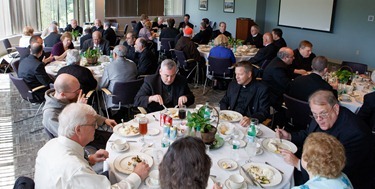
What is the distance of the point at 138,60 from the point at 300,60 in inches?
127

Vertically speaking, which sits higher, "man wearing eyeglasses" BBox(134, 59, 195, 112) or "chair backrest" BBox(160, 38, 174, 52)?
"chair backrest" BBox(160, 38, 174, 52)

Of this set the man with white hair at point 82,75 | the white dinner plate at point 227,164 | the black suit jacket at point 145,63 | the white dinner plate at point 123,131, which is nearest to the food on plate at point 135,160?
the white dinner plate at point 123,131

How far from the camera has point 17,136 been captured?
495cm

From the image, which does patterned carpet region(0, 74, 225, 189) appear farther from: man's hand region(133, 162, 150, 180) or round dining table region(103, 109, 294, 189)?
man's hand region(133, 162, 150, 180)

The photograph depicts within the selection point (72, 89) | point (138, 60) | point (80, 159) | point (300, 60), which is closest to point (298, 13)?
point (300, 60)

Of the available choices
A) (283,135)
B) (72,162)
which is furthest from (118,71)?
(72,162)

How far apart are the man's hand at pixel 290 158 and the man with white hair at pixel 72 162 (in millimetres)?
1045

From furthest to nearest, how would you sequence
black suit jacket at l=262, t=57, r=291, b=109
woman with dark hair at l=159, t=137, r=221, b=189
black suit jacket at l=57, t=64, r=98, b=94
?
black suit jacket at l=262, t=57, r=291, b=109 < black suit jacket at l=57, t=64, r=98, b=94 < woman with dark hair at l=159, t=137, r=221, b=189

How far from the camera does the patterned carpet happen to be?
13.3 ft

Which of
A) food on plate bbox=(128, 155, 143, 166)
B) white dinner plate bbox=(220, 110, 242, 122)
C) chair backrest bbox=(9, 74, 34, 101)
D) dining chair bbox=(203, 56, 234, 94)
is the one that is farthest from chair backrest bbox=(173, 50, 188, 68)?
food on plate bbox=(128, 155, 143, 166)

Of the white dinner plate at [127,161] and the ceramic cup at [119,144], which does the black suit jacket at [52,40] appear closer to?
the ceramic cup at [119,144]

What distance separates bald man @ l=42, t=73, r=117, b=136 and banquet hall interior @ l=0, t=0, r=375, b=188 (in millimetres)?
1132

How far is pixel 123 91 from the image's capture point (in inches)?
187

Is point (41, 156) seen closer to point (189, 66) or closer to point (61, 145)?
point (61, 145)
